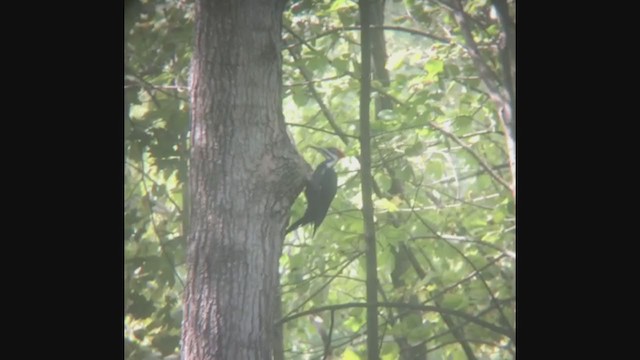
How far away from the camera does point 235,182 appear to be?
6.41ft

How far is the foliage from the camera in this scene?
2.61 meters

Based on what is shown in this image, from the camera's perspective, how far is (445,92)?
2781mm

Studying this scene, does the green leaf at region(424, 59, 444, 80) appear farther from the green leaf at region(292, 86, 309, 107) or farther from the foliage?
the green leaf at region(292, 86, 309, 107)

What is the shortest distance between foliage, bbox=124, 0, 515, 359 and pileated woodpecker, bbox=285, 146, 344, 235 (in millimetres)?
119

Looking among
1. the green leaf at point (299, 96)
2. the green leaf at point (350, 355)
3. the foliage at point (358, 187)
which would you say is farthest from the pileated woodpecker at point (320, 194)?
the green leaf at point (350, 355)

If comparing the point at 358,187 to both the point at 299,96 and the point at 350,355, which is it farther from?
the point at 350,355

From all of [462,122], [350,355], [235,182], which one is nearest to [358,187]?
[462,122]

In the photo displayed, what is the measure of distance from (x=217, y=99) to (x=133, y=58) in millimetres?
801

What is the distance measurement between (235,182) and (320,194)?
1.63 ft

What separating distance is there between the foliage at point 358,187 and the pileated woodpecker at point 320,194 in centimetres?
12

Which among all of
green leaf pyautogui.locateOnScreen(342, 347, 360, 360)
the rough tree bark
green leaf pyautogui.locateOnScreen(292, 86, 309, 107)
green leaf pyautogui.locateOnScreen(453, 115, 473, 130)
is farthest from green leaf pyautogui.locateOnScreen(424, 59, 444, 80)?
green leaf pyautogui.locateOnScreen(342, 347, 360, 360)

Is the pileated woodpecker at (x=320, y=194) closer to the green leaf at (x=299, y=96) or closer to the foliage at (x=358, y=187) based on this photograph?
the foliage at (x=358, y=187)
